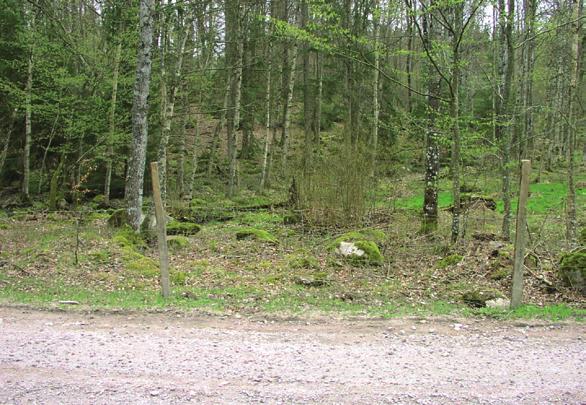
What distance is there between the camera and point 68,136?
63.3ft

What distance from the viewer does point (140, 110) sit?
38.8ft

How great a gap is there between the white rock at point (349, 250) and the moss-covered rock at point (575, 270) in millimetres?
3784

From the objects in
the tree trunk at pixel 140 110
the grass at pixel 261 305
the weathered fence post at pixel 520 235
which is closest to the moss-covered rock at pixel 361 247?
the grass at pixel 261 305

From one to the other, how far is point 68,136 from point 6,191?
432cm

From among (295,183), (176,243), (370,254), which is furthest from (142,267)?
(295,183)

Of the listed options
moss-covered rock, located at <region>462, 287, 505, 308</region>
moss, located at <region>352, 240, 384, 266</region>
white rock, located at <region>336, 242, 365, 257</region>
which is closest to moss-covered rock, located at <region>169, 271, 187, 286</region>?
white rock, located at <region>336, 242, 365, 257</region>

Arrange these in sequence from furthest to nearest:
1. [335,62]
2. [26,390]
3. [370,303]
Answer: [335,62] < [370,303] < [26,390]

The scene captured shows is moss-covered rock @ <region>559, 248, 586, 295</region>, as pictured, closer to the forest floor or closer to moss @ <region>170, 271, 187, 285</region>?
the forest floor

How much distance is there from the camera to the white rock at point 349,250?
1009cm

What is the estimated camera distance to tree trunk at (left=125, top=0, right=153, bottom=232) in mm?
11594

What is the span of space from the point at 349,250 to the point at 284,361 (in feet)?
19.2

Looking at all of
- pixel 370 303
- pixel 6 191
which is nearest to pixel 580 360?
pixel 370 303

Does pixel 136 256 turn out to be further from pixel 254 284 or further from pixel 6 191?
pixel 6 191

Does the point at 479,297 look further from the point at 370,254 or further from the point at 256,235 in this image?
the point at 256,235
